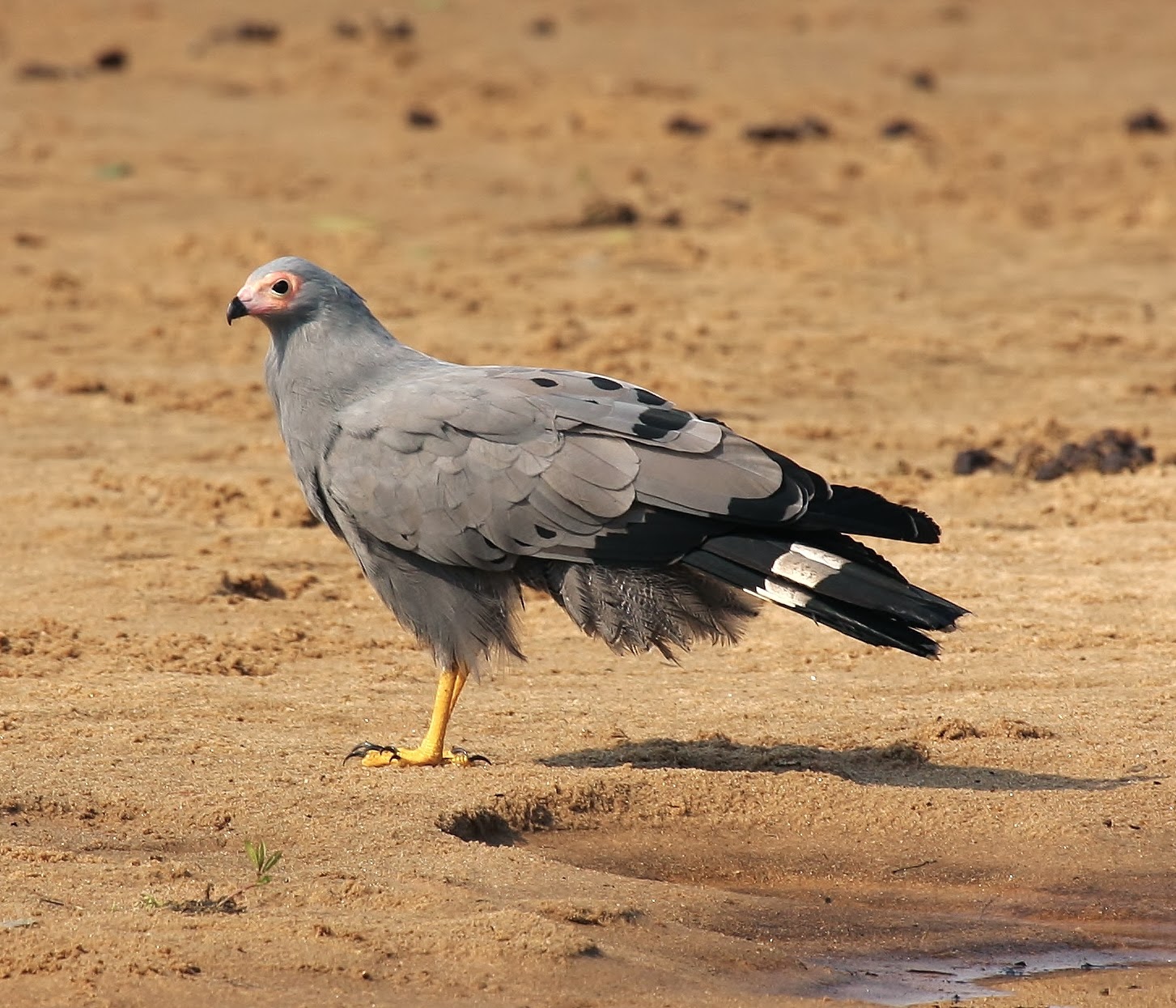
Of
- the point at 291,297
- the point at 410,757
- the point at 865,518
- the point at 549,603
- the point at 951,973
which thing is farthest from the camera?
the point at 549,603

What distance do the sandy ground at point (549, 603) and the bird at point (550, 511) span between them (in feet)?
1.58

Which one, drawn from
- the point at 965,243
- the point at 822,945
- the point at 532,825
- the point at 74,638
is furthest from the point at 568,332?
the point at 822,945

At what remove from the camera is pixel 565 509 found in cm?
589

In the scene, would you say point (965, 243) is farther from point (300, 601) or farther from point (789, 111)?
point (300, 601)

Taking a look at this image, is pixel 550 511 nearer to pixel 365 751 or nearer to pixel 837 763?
pixel 365 751

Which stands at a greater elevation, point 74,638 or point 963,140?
point 963,140

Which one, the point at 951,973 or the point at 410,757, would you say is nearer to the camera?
the point at 951,973

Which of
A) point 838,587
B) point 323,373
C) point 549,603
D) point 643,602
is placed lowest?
point 549,603

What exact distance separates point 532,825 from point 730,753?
87 centimetres

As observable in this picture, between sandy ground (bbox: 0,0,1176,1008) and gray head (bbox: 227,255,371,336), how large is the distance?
1.30m

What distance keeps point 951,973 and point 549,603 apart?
10.6 feet

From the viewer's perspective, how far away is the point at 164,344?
11.4 metres

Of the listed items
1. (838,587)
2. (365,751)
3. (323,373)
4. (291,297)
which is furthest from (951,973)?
(291,297)

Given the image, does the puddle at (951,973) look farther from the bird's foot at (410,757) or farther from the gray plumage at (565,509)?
the bird's foot at (410,757)
